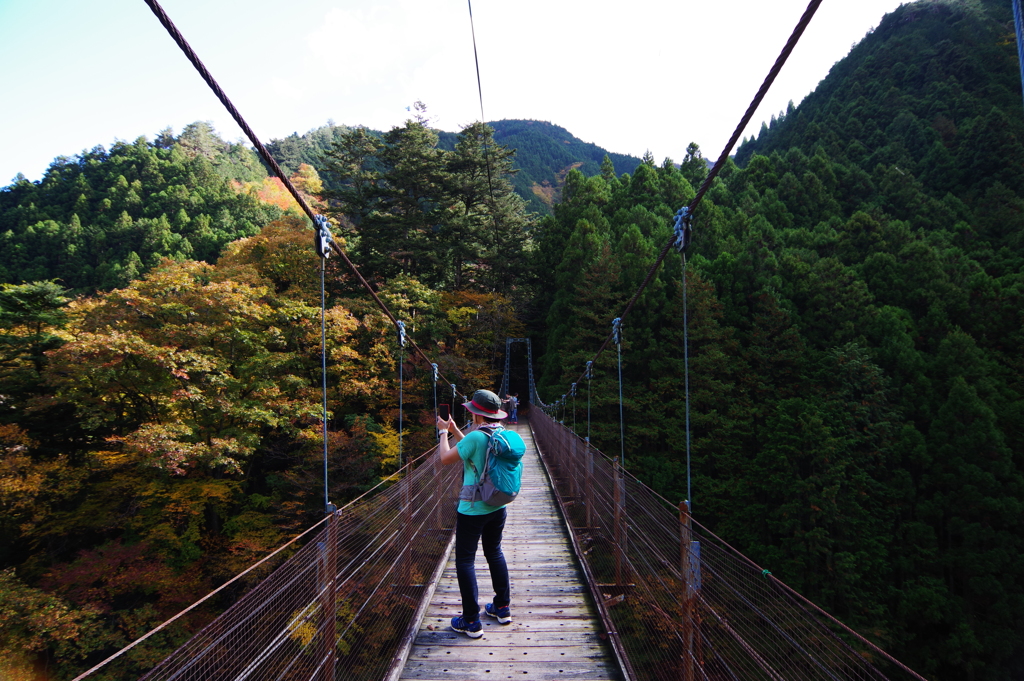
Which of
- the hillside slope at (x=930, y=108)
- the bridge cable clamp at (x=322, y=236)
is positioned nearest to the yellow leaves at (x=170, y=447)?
the bridge cable clamp at (x=322, y=236)

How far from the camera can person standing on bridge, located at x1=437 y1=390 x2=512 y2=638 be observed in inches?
78.7

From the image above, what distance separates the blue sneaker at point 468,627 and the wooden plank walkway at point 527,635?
0.10ft

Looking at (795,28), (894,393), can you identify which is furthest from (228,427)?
(894,393)

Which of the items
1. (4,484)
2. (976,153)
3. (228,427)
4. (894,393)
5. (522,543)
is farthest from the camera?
(976,153)

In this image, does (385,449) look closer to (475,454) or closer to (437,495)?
(437,495)

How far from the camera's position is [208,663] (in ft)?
4.27

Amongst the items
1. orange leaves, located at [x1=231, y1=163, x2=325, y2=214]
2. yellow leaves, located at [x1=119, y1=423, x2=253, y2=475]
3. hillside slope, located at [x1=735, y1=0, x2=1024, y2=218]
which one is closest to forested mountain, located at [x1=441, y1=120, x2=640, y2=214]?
orange leaves, located at [x1=231, y1=163, x2=325, y2=214]

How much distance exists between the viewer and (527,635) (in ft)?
7.16

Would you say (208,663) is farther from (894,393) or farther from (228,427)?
(894,393)

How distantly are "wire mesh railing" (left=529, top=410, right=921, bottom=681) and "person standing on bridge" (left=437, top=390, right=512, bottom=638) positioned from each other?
1.88 feet

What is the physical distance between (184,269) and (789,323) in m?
17.1

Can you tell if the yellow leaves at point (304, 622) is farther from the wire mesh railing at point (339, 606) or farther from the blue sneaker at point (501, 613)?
the blue sneaker at point (501, 613)

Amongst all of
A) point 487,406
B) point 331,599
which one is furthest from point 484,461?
point 331,599

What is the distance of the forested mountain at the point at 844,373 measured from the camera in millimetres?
13445
